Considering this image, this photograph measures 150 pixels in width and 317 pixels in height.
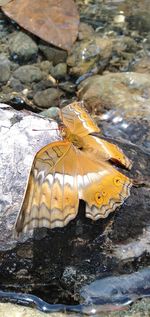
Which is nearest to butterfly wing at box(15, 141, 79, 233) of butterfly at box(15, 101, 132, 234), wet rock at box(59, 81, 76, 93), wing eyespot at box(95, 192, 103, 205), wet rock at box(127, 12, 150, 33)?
butterfly at box(15, 101, 132, 234)

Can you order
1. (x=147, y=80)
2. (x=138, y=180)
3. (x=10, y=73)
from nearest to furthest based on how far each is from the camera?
1. (x=138, y=180)
2. (x=147, y=80)
3. (x=10, y=73)

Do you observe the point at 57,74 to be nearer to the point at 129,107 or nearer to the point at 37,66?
the point at 37,66

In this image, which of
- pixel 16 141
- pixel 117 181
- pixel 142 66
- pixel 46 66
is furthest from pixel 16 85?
pixel 117 181

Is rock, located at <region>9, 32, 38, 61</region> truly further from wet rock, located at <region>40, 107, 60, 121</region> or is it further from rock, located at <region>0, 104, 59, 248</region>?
rock, located at <region>0, 104, 59, 248</region>

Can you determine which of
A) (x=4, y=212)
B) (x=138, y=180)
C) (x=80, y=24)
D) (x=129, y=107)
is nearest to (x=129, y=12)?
(x=80, y=24)

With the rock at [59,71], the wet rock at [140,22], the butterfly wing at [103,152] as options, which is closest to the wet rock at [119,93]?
the rock at [59,71]

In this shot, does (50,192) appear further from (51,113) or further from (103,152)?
(51,113)

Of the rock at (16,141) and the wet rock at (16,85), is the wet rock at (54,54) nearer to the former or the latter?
the wet rock at (16,85)

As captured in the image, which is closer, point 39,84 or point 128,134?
point 128,134
